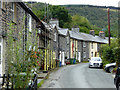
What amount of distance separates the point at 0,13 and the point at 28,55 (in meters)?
4.52

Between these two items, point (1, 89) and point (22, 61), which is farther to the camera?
point (1, 89)

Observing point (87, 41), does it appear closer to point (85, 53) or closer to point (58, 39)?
point (85, 53)

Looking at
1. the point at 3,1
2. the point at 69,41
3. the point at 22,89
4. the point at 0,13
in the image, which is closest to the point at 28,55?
the point at 22,89

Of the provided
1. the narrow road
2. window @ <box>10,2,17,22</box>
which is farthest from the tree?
window @ <box>10,2,17,22</box>

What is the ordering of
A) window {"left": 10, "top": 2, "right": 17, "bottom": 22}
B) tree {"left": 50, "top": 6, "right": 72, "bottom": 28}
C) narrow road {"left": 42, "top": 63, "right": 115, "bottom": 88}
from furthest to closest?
tree {"left": 50, "top": 6, "right": 72, "bottom": 28}
window {"left": 10, "top": 2, "right": 17, "bottom": 22}
narrow road {"left": 42, "top": 63, "right": 115, "bottom": 88}

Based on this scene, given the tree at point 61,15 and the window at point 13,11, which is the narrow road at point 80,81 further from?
the tree at point 61,15

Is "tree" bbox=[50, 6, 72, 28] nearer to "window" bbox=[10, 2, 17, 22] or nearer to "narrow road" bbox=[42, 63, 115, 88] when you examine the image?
"narrow road" bbox=[42, 63, 115, 88]

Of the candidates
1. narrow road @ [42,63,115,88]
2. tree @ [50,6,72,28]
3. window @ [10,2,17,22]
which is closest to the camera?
narrow road @ [42,63,115,88]

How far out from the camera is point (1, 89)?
341 inches

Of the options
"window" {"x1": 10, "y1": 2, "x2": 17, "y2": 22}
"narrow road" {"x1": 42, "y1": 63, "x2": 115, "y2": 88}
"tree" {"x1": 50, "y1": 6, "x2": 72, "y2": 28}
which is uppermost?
"tree" {"x1": 50, "y1": 6, "x2": 72, "y2": 28}

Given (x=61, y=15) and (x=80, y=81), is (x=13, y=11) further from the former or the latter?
(x=61, y=15)

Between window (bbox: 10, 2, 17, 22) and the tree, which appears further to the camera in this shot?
the tree

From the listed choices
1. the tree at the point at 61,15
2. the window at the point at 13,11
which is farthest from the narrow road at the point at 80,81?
the tree at the point at 61,15

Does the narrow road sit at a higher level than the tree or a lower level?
lower
